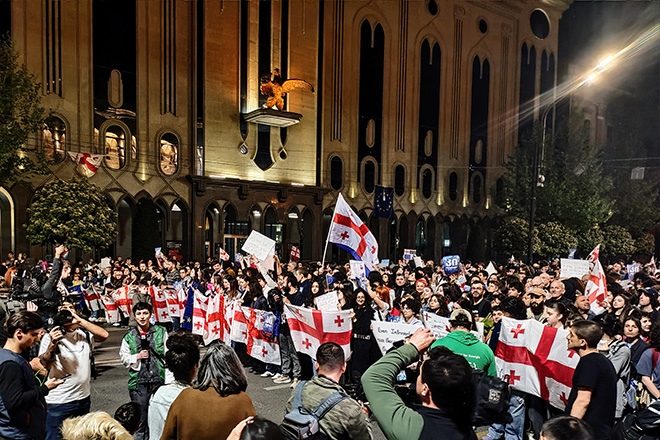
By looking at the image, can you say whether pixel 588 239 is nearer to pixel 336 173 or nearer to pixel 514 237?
pixel 514 237

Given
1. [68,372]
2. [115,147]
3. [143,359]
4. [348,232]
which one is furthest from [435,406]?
[115,147]

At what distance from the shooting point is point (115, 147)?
87.9 feet

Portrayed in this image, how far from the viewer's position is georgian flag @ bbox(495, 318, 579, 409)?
5891mm

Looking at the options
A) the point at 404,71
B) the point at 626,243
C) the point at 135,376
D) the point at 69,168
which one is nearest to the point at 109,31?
the point at 69,168

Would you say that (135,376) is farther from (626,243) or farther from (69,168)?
(626,243)

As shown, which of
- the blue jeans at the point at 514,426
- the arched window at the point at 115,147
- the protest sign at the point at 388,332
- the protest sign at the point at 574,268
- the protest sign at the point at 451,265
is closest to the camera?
the blue jeans at the point at 514,426

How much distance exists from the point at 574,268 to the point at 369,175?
22823 millimetres

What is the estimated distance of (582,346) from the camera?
4.39m

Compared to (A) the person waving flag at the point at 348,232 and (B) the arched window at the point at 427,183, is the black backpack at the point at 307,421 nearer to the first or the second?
(A) the person waving flag at the point at 348,232

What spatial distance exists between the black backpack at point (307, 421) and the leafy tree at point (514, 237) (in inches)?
1295

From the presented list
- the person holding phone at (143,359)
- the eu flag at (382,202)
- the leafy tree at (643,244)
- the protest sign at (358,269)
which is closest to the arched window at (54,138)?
the eu flag at (382,202)

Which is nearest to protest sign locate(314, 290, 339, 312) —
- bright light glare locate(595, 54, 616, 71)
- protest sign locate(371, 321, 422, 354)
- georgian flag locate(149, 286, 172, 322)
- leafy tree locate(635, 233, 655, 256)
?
protest sign locate(371, 321, 422, 354)

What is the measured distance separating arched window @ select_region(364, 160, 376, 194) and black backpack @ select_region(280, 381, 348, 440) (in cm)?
3235

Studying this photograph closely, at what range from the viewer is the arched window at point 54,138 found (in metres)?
24.3
